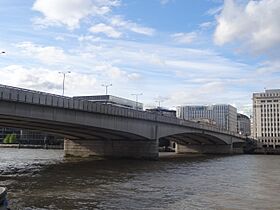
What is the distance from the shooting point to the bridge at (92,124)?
44250 mm

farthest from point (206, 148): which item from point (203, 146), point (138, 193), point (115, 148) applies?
point (138, 193)

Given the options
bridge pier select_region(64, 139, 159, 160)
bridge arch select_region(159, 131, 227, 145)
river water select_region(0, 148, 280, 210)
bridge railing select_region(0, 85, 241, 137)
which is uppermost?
bridge railing select_region(0, 85, 241, 137)

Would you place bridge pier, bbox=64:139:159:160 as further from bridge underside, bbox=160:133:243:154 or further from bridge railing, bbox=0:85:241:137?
bridge underside, bbox=160:133:243:154

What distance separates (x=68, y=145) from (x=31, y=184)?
47.9 meters

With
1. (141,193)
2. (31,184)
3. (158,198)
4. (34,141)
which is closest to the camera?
(158,198)

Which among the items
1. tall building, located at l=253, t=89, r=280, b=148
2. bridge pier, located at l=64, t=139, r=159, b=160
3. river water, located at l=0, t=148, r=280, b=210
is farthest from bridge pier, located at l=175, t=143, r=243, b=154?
tall building, located at l=253, t=89, r=280, b=148

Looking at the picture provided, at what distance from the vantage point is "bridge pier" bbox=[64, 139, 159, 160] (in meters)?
71.2

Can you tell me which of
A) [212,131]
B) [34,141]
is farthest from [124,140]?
[34,141]

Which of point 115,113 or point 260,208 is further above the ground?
point 115,113

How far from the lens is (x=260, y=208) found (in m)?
23.9

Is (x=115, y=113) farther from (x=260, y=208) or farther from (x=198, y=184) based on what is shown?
(x=260, y=208)

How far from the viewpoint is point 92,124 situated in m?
55.5

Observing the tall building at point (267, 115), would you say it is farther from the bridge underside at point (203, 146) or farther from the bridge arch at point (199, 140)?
the bridge arch at point (199, 140)

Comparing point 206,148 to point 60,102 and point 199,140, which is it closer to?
point 199,140
